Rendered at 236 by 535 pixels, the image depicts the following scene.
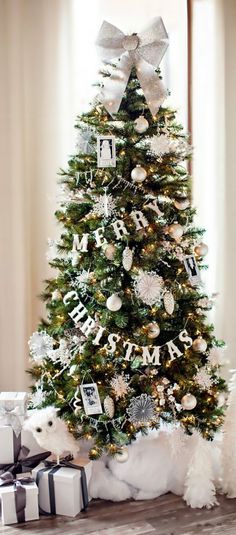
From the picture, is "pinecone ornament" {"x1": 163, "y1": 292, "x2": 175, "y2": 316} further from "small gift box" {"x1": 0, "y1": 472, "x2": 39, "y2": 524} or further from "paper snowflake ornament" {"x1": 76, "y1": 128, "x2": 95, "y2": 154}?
"small gift box" {"x1": 0, "y1": 472, "x2": 39, "y2": 524}

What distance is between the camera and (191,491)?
2373mm

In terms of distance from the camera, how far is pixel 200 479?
2.36 m

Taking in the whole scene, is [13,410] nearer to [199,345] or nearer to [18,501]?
[18,501]

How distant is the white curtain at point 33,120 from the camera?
3.04 m

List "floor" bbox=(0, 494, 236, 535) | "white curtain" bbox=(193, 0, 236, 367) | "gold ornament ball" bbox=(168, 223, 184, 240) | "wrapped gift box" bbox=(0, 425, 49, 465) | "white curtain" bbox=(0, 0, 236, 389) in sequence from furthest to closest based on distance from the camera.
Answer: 1. "white curtain" bbox=(193, 0, 236, 367)
2. "white curtain" bbox=(0, 0, 236, 389)
3. "wrapped gift box" bbox=(0, 425, 49, 465)
4. "gold ornament ball" bbox=(168, 223, 184, 240)
5. "floor" bbox=(0, 494, 236, 535)

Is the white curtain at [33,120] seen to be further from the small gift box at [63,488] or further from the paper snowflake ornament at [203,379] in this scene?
the paper snowflake ornament at [203,379]

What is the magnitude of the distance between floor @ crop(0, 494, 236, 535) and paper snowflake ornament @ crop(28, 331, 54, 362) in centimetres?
59

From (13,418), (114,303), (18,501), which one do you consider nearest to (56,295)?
(114,303)

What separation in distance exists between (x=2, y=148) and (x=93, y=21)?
0.82m

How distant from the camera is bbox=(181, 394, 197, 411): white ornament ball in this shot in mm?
2318

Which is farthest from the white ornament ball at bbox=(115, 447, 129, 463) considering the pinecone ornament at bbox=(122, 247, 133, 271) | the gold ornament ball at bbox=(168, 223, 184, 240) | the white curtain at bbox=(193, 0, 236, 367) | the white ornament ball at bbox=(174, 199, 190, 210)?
the white curtain at bbox=(193, 0, 236, 367)

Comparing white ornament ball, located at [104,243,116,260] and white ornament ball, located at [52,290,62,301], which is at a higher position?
white ornament ball, located at [104,243,116,260]

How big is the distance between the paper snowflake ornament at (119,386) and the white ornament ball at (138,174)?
0.73 m

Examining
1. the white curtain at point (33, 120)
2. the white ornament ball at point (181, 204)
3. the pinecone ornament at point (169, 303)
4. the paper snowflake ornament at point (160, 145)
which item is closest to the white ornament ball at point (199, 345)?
the pinecone ornament at point (169, 303)
